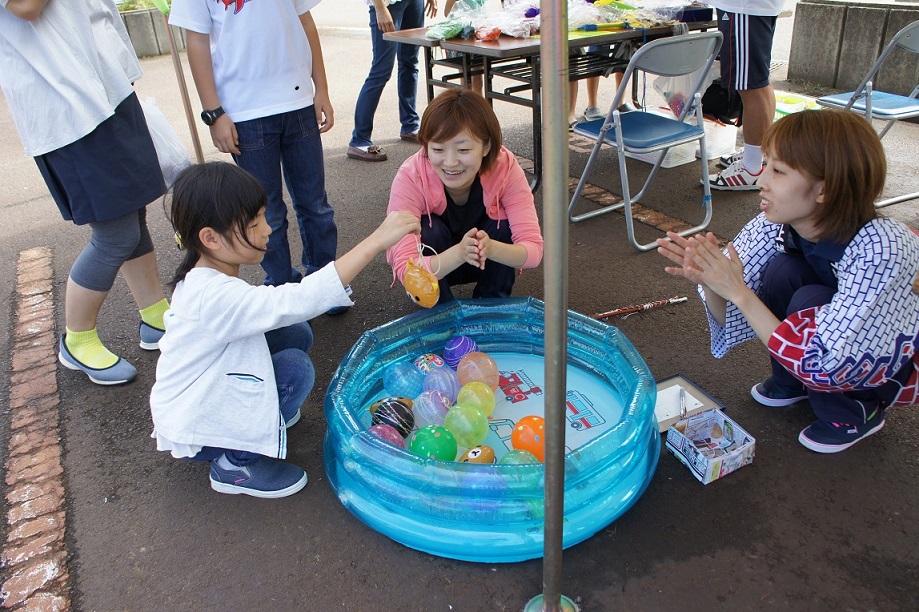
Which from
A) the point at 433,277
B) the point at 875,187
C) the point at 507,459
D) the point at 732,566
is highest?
the point at 875,187

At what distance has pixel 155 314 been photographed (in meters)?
3.11

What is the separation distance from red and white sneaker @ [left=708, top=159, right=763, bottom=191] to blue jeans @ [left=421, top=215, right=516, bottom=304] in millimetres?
2042

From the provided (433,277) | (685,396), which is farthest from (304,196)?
(685,396)

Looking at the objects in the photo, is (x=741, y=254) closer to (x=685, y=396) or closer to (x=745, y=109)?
(x=685, y=396)

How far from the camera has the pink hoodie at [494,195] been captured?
9.27 feet

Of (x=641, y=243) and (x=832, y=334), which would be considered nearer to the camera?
(x=832, y=334)

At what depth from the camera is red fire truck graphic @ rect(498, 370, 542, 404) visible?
2670 mm

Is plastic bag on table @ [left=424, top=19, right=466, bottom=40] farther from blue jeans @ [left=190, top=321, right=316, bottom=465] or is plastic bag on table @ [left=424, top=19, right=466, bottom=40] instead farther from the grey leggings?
blue jeans @ [left=190, top=321, right=316, bottom=465]

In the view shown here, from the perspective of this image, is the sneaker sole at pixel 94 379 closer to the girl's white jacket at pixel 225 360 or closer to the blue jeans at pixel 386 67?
the girl's white jacket at pixel 225 360

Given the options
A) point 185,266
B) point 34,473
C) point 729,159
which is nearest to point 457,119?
point 185,266

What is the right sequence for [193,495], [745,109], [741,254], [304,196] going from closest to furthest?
[193,495], [741,254], [304,196], [745,109]

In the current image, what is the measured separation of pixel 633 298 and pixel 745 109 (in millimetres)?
1777

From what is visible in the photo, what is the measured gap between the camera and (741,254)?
8.15 ft

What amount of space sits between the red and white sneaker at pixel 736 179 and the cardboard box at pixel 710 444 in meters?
2.49
